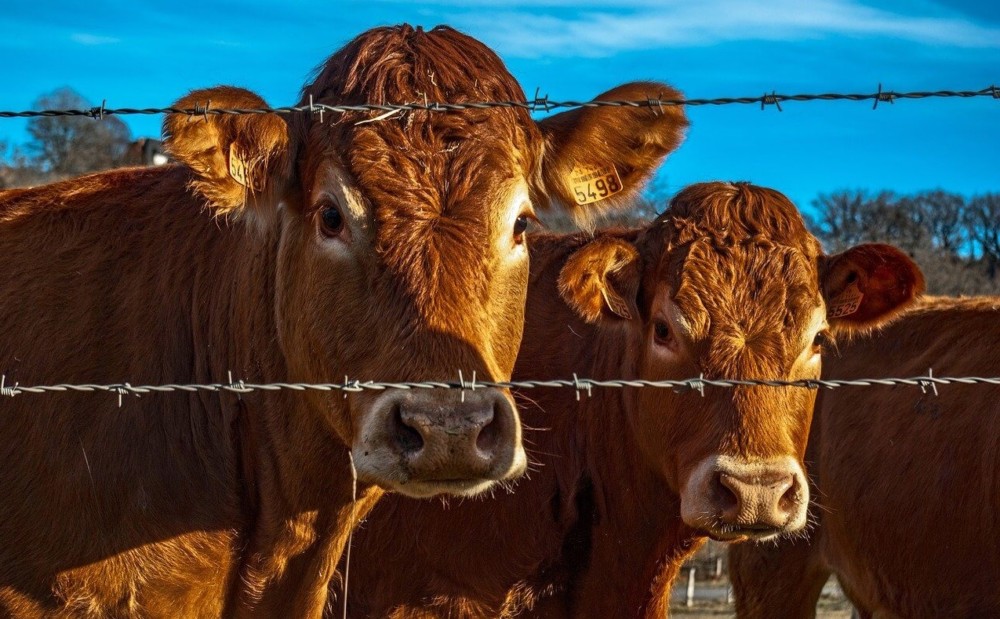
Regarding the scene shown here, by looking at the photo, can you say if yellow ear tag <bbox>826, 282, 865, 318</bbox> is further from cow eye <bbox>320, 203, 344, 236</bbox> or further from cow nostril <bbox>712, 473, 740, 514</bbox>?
cow eye <bbox>320, 203, 344, 236</bbox>

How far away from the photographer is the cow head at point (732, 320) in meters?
4.71

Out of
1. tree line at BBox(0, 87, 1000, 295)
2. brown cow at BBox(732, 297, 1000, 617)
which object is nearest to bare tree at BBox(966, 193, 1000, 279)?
tree line at BBox(0, 87, 1000, 295)

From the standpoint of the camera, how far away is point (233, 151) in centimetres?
416

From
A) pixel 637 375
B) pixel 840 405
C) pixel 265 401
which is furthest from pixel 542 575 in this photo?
pixel 840 405

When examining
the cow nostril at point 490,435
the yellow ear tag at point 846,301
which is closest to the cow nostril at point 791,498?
the yellow ear tag at point 846,301

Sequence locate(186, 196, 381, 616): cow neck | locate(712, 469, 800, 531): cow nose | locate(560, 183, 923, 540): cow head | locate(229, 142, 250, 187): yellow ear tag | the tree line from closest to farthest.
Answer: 1. locate(229, 142, 250, 187): yellow ear tag
2. locate(186, 196, 381, 616): cow neck
3. locate(712, 469, 800, 531): cow nose
4. locate(560, 183, 923, 540): cow head
5. the tree line

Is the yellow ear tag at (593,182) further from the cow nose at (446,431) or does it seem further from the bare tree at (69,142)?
the bare tree at (69,142)

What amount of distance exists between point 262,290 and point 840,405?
4821 millimetres

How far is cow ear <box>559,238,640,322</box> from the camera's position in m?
5.49

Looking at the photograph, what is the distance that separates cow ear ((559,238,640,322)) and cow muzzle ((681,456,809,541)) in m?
1.09

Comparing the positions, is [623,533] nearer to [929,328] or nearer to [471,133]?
[471,133]

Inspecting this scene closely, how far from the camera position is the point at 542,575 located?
18.4 feet

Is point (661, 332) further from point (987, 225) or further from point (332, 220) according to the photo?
point (987, 225)

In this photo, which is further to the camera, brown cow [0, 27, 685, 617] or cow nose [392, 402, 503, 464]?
brown cow [0, 27, 685, 617]
